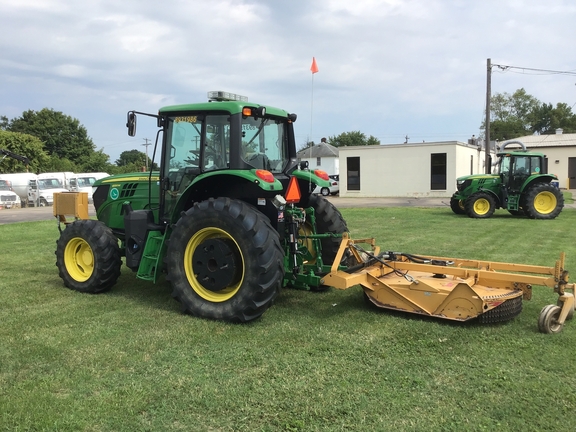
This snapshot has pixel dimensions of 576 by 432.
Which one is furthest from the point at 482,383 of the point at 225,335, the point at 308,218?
the point at 308,218

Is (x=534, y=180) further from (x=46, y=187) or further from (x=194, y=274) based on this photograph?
(x=46, y=187)

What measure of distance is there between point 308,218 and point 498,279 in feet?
7.40

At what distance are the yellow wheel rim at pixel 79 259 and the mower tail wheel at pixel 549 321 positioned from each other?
16.3ft

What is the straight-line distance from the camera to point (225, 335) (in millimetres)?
4355

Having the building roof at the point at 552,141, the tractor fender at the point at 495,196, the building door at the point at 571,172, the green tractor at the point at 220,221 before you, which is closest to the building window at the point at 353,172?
the tractor fender at the point at 495,196

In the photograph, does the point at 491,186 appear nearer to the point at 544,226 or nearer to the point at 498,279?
the point at 544,226

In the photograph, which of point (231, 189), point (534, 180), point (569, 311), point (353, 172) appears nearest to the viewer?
point (569, 311)

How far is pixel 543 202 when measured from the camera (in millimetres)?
15617

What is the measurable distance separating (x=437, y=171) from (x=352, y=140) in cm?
4720

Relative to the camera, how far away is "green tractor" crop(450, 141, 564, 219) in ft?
50.8

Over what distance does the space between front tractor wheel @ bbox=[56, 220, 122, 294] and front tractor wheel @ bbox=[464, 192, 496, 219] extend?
502 inches

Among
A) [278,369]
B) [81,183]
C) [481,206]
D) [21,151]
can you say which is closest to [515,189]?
[481,206]

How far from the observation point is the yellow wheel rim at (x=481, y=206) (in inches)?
625

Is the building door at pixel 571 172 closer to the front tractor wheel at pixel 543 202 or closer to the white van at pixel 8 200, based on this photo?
the front tractor wheel at pixel 543 202
